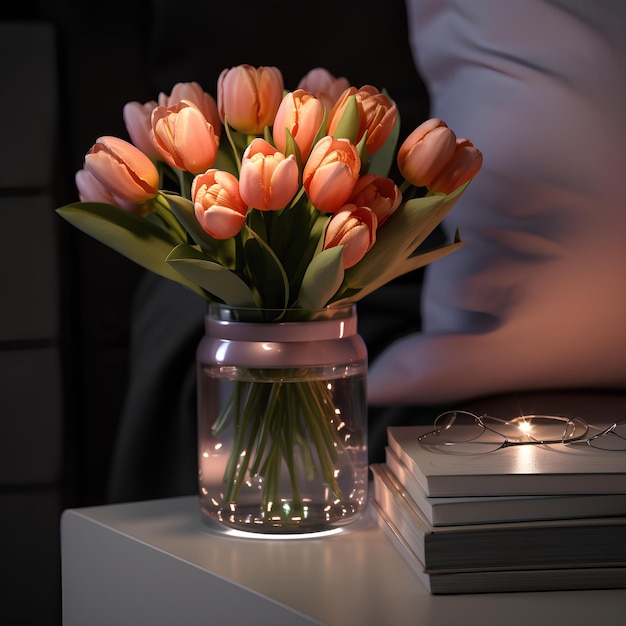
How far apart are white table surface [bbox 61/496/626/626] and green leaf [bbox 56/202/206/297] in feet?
0.73

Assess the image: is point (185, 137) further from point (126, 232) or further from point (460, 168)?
point (460, 168)

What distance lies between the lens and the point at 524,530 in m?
0.68

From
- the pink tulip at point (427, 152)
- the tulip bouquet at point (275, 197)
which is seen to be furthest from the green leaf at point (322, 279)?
the pink tulip at point (427, 152)

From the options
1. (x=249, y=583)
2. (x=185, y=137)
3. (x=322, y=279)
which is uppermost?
(x=185, y=137)

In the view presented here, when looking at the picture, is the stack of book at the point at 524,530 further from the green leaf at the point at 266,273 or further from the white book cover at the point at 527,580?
the green leaf at the point at 266,273

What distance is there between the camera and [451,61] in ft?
3.55

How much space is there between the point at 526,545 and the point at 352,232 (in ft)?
0.83

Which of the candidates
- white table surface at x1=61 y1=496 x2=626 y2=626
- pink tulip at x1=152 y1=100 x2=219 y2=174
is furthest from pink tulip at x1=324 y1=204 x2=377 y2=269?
white table surface at x1=61 y1=496 x2=626 y2=626

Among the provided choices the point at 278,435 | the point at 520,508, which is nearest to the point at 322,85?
the point at 278,435

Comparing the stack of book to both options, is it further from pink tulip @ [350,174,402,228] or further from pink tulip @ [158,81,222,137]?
pink tulip @ [158,81,222,137]

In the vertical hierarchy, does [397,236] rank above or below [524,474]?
above

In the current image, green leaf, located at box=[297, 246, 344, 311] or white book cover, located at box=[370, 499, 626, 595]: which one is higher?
green leaf, located at box=[297, 246, 344, 311]

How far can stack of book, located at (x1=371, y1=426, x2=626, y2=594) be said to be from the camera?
675mm

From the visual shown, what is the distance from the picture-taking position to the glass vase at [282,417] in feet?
2.60
